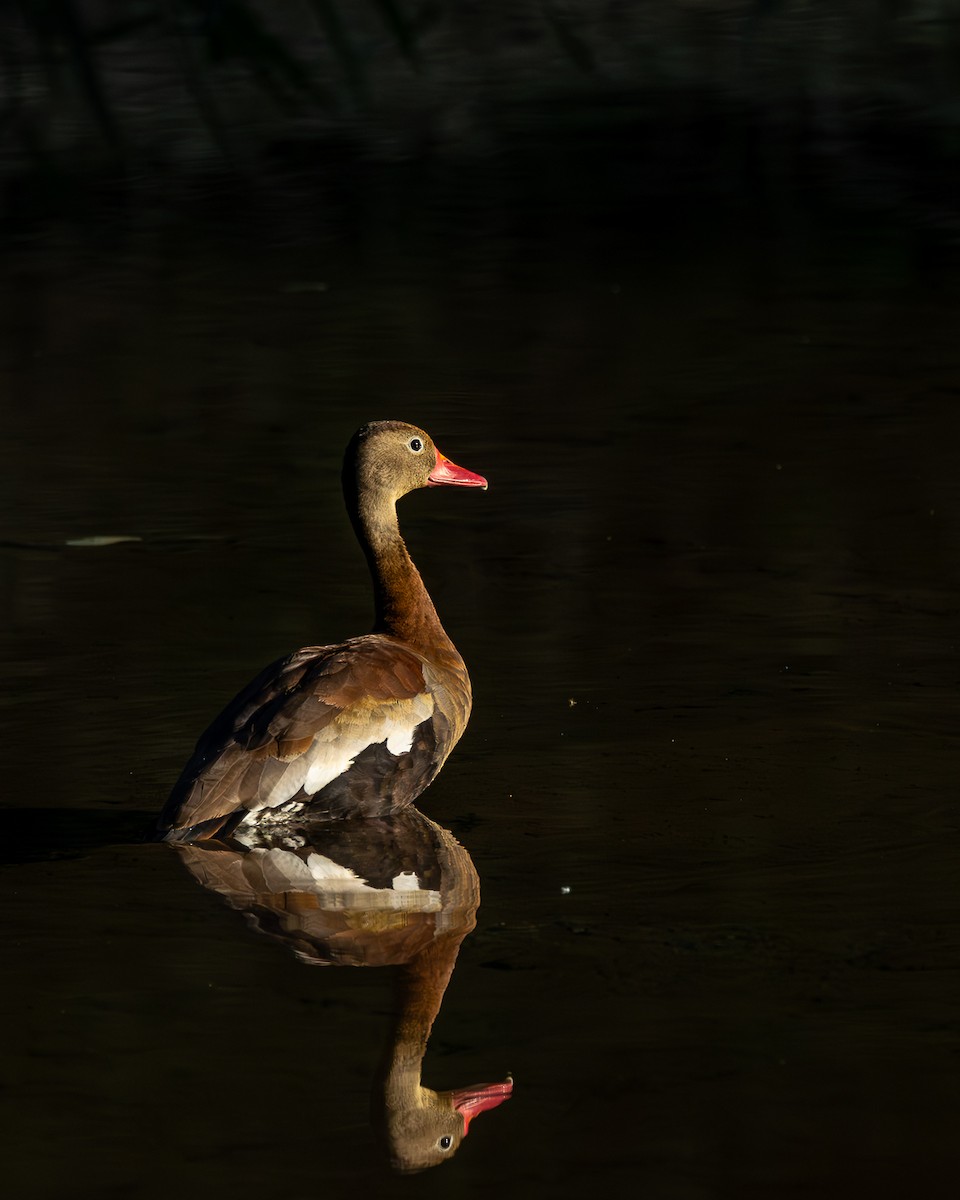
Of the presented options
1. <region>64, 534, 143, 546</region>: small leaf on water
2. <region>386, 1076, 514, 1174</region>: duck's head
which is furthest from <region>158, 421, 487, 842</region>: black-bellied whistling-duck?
<region>64, 534, 143, 546</region>: small leaf on water

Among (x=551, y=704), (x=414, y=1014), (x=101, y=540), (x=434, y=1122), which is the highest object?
(x=434, y=1122)

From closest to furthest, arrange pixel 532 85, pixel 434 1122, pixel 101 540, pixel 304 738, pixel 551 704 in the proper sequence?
1. pixel 434 1122
2. pixel 304 738
3. pixel 551 704
4. pixel 101 540
5. pixel 532 85

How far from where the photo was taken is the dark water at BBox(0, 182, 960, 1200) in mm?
4836

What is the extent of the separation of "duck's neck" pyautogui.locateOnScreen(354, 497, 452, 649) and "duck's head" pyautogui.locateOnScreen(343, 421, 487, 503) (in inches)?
2.5

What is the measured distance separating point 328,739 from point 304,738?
0.26ft

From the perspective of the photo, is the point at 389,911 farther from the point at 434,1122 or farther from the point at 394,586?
the point at 394,586

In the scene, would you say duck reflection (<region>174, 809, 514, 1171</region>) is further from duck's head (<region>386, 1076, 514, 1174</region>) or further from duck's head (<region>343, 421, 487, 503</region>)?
duck's head (<region>343, 421, 487, 503</region>)

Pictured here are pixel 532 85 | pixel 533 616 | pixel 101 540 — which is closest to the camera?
pixel 533 616

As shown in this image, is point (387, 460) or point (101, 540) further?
point (101, 540)

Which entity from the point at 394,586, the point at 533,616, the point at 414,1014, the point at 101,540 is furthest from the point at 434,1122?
the point at 101,540

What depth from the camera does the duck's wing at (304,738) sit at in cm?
650

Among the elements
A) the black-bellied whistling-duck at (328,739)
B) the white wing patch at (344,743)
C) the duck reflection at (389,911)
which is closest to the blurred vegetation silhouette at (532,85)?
the black-bellied whistling-duck at (328,739)

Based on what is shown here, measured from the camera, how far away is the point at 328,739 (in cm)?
670

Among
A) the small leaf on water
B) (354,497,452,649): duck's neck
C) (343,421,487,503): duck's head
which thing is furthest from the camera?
the small leaf on water
